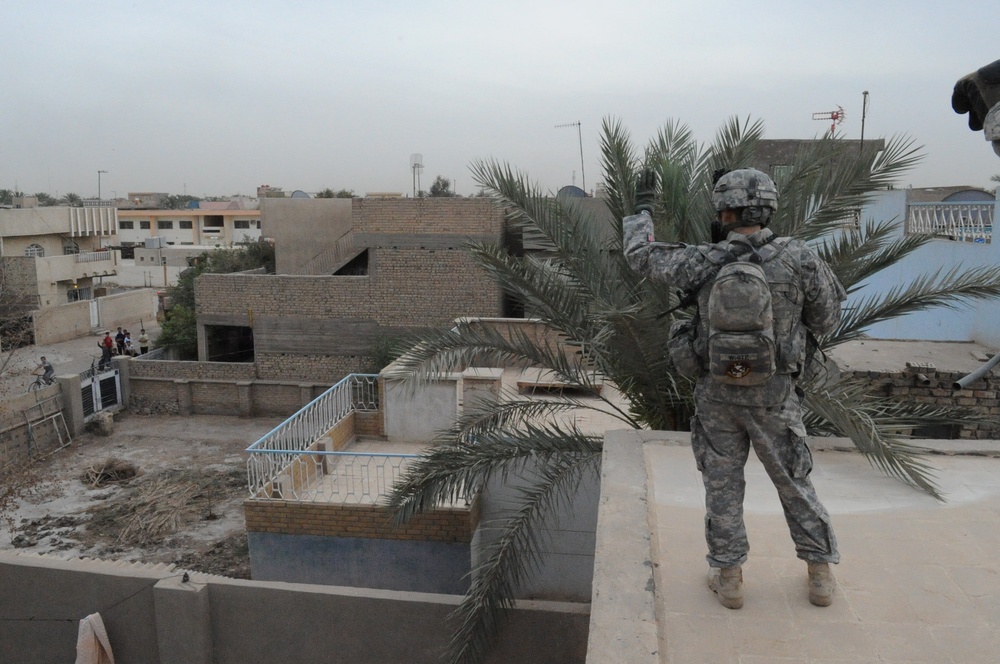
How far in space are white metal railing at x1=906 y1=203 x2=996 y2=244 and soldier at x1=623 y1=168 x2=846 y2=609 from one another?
9079 mm

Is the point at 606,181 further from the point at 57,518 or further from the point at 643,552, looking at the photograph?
the point at 57,518

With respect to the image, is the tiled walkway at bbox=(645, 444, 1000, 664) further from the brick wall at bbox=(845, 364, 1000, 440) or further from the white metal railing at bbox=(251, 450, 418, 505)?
the white metal railing at bbox=(251, 450, 418, 505)

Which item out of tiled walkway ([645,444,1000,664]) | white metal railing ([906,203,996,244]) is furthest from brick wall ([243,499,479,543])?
white metal railing ([906,203,996,244])

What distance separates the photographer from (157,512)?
13.5 m

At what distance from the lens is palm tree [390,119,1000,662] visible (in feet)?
17.3

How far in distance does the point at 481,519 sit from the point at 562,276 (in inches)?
135

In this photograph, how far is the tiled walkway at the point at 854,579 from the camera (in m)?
2.60

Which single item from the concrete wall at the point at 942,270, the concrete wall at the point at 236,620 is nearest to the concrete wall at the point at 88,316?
the concrete wall at the point at 236,620

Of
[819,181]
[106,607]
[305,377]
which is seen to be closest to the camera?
[819,181]

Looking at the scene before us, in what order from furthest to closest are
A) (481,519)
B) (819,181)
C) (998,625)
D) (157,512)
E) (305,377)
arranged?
1. (305,377)
2. (157,512)
3. (481,519)
4. (819,181)
5. (998,625)

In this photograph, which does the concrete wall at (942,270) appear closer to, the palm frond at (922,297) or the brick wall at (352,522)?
the palm frond at (922,297)

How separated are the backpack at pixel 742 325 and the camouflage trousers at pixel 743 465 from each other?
196 millimetres

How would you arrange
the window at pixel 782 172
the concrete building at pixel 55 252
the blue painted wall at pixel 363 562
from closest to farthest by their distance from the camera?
1. the window at pixel 782 172
2. the blue painted wall at pixel 363 562
3. the concrete building at pixel 55 252

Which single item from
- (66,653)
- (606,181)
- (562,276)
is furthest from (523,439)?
(66,653)
